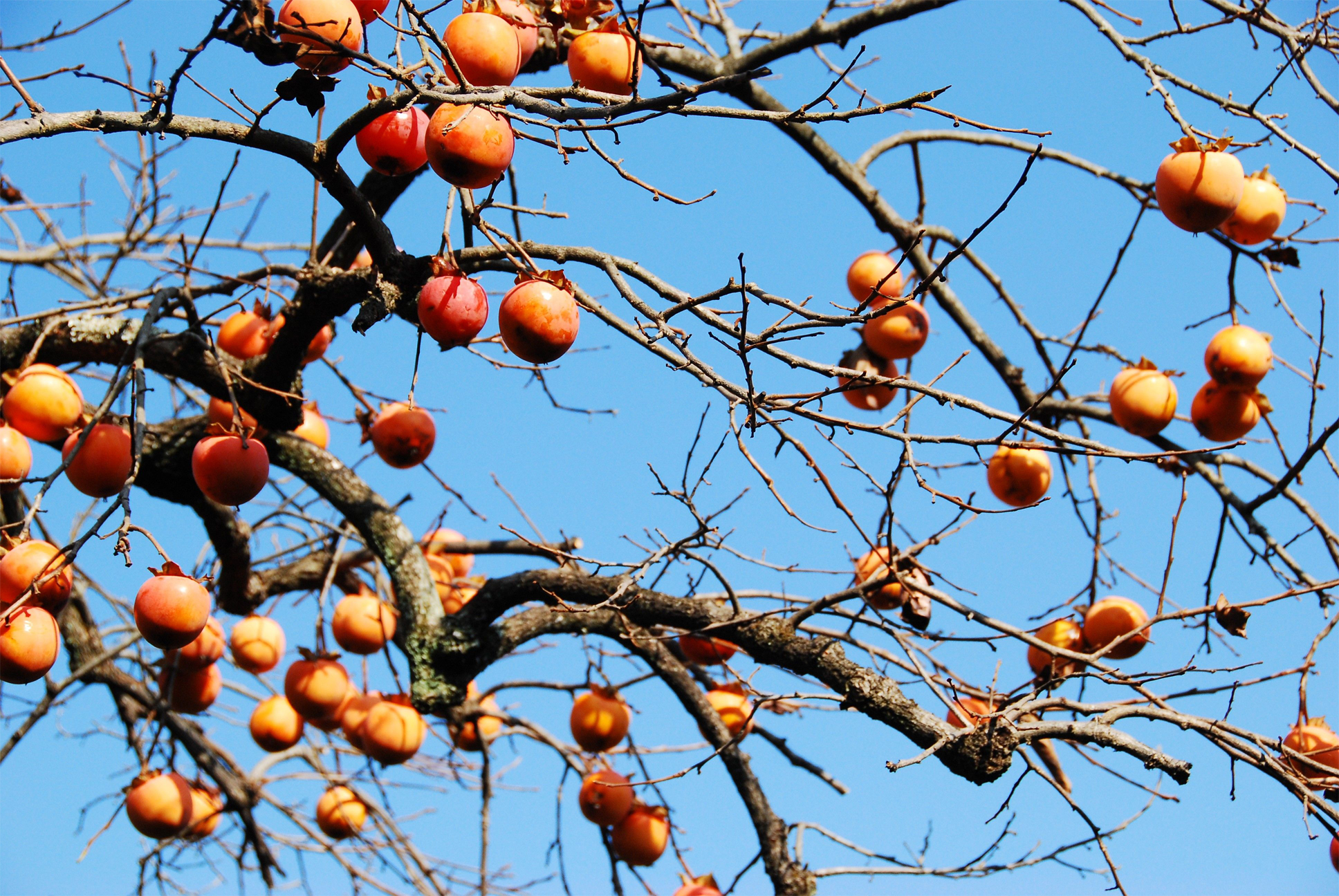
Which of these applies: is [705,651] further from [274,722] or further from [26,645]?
[26,645]

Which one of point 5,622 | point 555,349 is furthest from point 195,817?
point 555,349

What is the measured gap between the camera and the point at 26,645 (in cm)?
205

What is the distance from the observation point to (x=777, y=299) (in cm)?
192

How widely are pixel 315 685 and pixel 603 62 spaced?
2.16 metres

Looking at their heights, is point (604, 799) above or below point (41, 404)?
below

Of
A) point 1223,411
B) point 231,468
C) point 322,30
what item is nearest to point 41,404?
point 231,468

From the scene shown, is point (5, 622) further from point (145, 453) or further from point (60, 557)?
point (145, 453)

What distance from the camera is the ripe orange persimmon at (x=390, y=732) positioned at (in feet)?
10.6

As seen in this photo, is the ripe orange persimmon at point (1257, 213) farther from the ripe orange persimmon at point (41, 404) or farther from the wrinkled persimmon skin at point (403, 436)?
the ripe orange persimmon at point (41, 404)

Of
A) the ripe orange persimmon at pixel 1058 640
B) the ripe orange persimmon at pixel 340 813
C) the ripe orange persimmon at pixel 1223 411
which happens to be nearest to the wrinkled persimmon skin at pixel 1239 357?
the ripe orange persimmon at pixel 1223 411

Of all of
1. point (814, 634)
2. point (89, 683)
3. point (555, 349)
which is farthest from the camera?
point (89, 683)

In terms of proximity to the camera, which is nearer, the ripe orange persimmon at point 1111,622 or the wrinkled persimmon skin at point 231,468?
the wrinkled persimmon skin at point 231,468

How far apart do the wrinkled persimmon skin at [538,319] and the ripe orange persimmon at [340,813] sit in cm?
278

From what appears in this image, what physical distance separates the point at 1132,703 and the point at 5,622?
2420 millimetres
